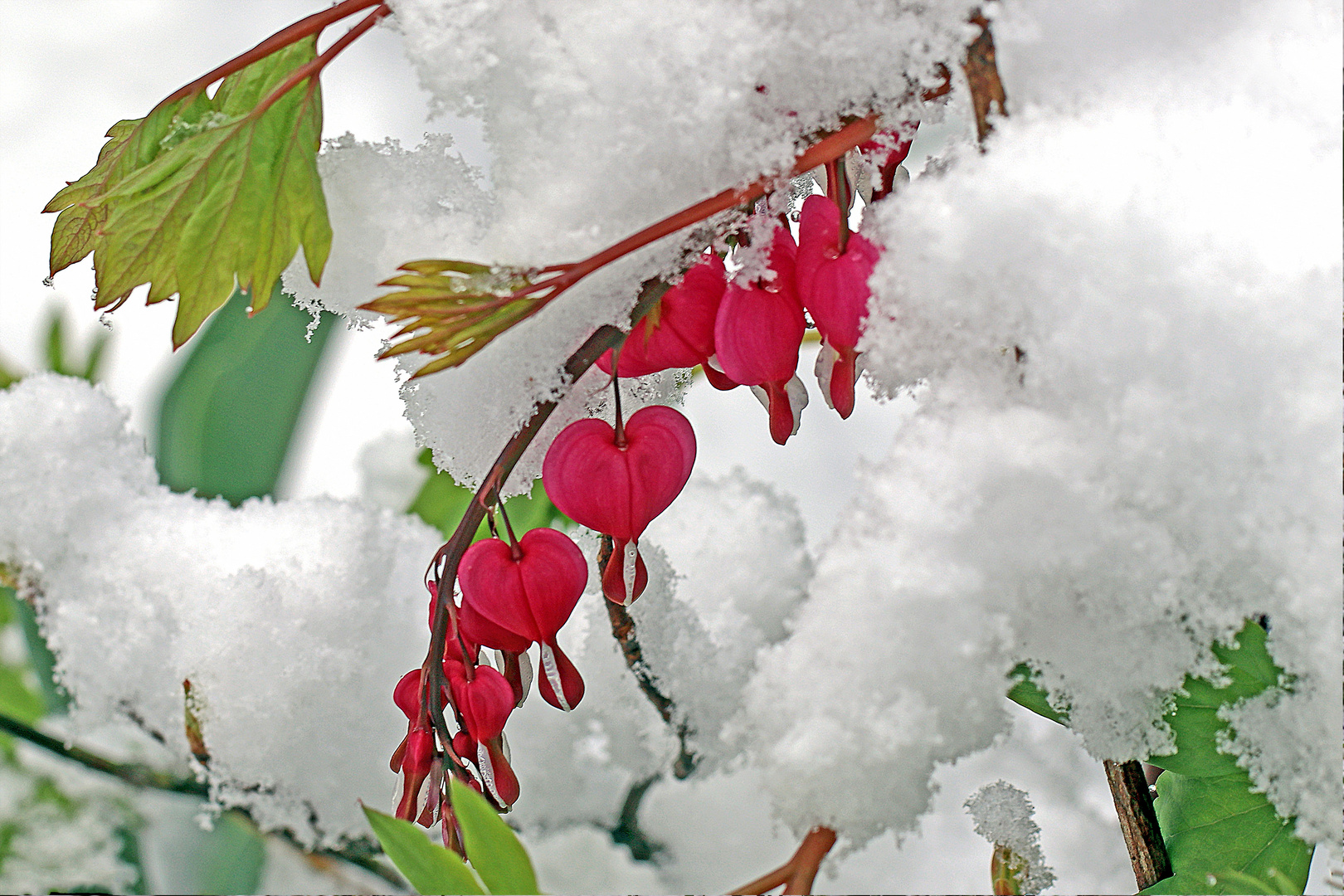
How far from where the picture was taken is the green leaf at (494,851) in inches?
9.5

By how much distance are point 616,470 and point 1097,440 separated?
0.14m

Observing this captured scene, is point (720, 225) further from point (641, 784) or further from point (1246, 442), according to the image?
point (641, 784)

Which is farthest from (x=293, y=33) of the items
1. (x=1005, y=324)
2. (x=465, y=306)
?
(x=1005, y=324)

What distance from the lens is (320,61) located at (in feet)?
1.15

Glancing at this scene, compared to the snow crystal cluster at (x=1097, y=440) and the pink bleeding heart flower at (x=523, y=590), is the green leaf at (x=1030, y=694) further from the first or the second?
the pink bleeding heart flower at (x=523, y=590)

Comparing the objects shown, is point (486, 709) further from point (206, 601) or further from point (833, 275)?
point (206, 601)

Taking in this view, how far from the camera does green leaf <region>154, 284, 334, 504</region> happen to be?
104 centimetres

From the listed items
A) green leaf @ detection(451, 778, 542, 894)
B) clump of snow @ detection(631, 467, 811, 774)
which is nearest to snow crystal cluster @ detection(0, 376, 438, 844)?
clump of snow @ detection(631, 467, 811, 774)

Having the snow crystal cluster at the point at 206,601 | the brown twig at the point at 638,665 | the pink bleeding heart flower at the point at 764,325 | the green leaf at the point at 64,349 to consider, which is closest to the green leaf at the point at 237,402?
the green leaf at the point at 64,349

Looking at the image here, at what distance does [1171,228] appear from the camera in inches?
9.2

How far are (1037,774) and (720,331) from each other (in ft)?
2.59

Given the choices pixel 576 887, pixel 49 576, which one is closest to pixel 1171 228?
pixel 49 576

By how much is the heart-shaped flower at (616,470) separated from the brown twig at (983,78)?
5.1 inches

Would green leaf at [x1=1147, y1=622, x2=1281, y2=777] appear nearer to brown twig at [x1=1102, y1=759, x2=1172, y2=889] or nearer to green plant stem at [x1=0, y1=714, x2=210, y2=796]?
brown twig at [x1=1102, y1=759, x2=1172, y2=889]
